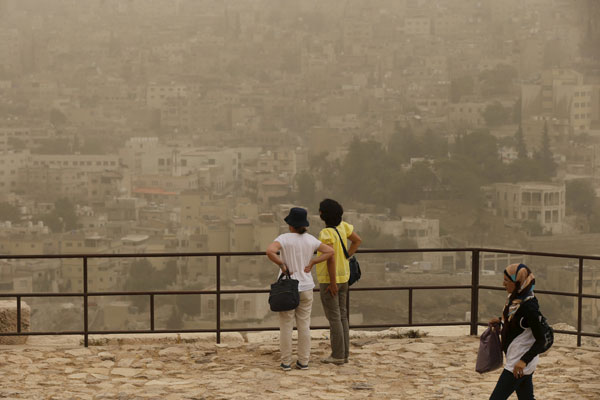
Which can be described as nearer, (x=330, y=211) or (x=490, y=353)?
(x=490, y=353)

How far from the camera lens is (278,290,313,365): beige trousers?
201 inches

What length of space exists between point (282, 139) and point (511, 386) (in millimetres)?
82441

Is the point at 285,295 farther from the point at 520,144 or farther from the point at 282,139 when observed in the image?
the point at 282,139

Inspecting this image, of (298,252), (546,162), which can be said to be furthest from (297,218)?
(546,162)

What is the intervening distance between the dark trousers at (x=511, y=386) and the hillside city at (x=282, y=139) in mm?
59510

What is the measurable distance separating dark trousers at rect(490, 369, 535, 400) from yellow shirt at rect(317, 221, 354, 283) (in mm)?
1656

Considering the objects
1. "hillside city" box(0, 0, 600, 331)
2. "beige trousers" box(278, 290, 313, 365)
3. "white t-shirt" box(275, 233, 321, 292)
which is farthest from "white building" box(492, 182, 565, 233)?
"white t-shirt" box(275, 233, 321, 292)

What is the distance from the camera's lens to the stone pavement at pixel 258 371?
15.6 ft

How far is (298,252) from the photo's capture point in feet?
16.5

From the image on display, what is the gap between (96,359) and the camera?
5.56 meters

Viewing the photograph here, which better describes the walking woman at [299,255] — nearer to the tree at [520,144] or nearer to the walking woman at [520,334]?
the walking woman at [520,334]

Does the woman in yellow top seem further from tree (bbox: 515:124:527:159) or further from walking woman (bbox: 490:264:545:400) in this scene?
tree (bbox: 515:124:527:159)

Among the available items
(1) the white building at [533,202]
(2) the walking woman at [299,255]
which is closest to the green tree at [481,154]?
(1) the white building at [533,202]

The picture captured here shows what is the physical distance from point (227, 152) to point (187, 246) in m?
13.8
